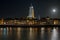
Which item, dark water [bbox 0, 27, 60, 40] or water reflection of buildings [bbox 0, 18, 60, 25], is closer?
dark water [bbox 0, 27, 60, 40]

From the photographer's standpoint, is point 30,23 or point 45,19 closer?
point 30,23

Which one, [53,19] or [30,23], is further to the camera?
[53,19]

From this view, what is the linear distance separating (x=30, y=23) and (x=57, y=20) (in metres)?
11.0

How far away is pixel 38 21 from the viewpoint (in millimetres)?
89188

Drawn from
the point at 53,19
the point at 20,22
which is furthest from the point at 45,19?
the point at 20,22

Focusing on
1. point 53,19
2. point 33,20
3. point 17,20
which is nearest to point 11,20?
point 17,20

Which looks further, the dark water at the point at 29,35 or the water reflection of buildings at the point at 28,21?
the water reflection of buildings at the point at 28,21

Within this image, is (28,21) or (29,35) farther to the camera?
(28,21)

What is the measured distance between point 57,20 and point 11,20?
16.1m

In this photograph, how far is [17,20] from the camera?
9244 cm

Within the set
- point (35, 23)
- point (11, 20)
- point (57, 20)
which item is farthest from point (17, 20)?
→ point (57, 20)

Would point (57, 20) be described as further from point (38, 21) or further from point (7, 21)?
point (7, 21)

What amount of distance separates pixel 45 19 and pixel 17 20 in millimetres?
9923

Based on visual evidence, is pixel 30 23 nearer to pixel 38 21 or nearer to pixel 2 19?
pixel 38 21
